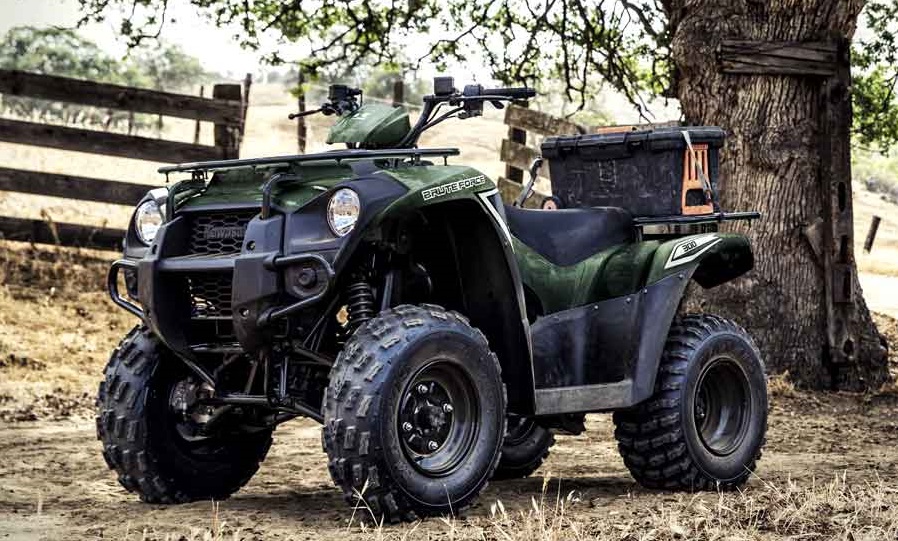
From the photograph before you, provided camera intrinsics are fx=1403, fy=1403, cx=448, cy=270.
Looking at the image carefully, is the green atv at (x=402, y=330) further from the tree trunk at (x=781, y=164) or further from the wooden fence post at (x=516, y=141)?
the wooden fence post at (x=516, y=141)

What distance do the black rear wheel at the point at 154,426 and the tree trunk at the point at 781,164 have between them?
5371mm

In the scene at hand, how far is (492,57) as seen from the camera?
15250mm

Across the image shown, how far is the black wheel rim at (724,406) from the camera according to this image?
21.7ft

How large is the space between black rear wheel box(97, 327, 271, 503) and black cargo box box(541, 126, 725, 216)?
2081 mm

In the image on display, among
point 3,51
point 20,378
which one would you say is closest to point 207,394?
point 20,378

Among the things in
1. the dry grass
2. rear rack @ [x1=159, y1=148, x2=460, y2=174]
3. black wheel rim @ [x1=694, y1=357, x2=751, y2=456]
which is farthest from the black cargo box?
the dry grass

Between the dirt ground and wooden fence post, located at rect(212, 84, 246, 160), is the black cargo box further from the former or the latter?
wooden fence post, located at rect(212, 84, 246, 160)

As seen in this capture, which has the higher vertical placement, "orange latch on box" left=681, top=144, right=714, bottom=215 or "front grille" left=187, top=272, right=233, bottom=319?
"orange latch on box" left=681, top=144, right=714, bottom=215

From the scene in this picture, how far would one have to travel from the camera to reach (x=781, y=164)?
1032 cm

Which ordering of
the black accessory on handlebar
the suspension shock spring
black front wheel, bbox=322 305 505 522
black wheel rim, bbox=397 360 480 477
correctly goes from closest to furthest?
black front wheel, bbox=322 305 505 522 → black wheel rim, bbox=397 360 480 477 → the suspension shock spring → the black accessory on handlebar

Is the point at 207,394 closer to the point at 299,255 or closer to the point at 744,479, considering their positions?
the point at 299,255

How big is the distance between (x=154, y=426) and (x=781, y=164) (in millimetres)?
5955

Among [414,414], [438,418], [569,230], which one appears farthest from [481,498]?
[569,230]

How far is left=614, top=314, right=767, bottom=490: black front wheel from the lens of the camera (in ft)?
20.7
